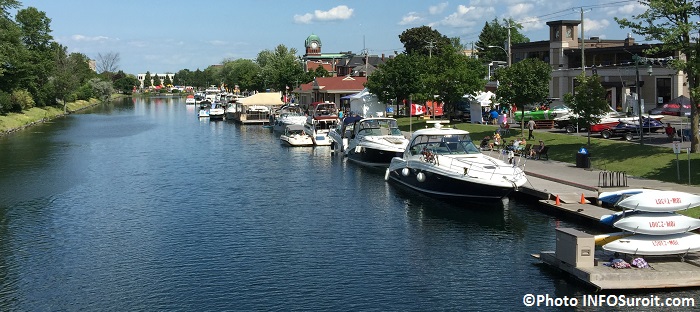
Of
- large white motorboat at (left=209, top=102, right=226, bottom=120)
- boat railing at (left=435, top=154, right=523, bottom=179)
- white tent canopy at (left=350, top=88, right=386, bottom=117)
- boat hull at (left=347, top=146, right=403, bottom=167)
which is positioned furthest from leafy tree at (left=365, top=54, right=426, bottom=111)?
boat railing at (left=435, top=154, right=523, bottom=179)

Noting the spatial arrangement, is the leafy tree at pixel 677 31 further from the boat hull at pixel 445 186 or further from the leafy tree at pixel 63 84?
the leafy tree at pixel 63 84

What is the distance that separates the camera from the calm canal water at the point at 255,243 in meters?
22.4

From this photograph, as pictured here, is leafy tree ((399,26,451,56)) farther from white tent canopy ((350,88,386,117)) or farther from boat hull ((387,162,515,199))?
boat hull ((387,162,515,199))

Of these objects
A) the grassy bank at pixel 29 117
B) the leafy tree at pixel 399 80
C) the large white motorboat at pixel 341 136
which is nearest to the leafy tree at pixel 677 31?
the large white motorboat at pixel 341 136

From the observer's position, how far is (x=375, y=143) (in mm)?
51312

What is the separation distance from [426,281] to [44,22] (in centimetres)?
12161

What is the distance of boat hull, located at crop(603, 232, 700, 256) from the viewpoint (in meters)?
22.2

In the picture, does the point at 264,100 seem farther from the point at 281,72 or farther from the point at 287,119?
the point at 281,72

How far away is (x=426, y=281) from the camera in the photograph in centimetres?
2367

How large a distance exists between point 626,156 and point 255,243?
2217 centimetres

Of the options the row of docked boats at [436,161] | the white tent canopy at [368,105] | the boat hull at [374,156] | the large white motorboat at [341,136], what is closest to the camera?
the row of docked boats at [436,161]

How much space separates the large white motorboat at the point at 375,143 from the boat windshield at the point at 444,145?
819 centimetres

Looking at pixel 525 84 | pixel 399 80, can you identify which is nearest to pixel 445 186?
pixel 525 84

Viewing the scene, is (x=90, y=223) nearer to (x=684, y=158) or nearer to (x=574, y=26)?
(x=684, y=158)
